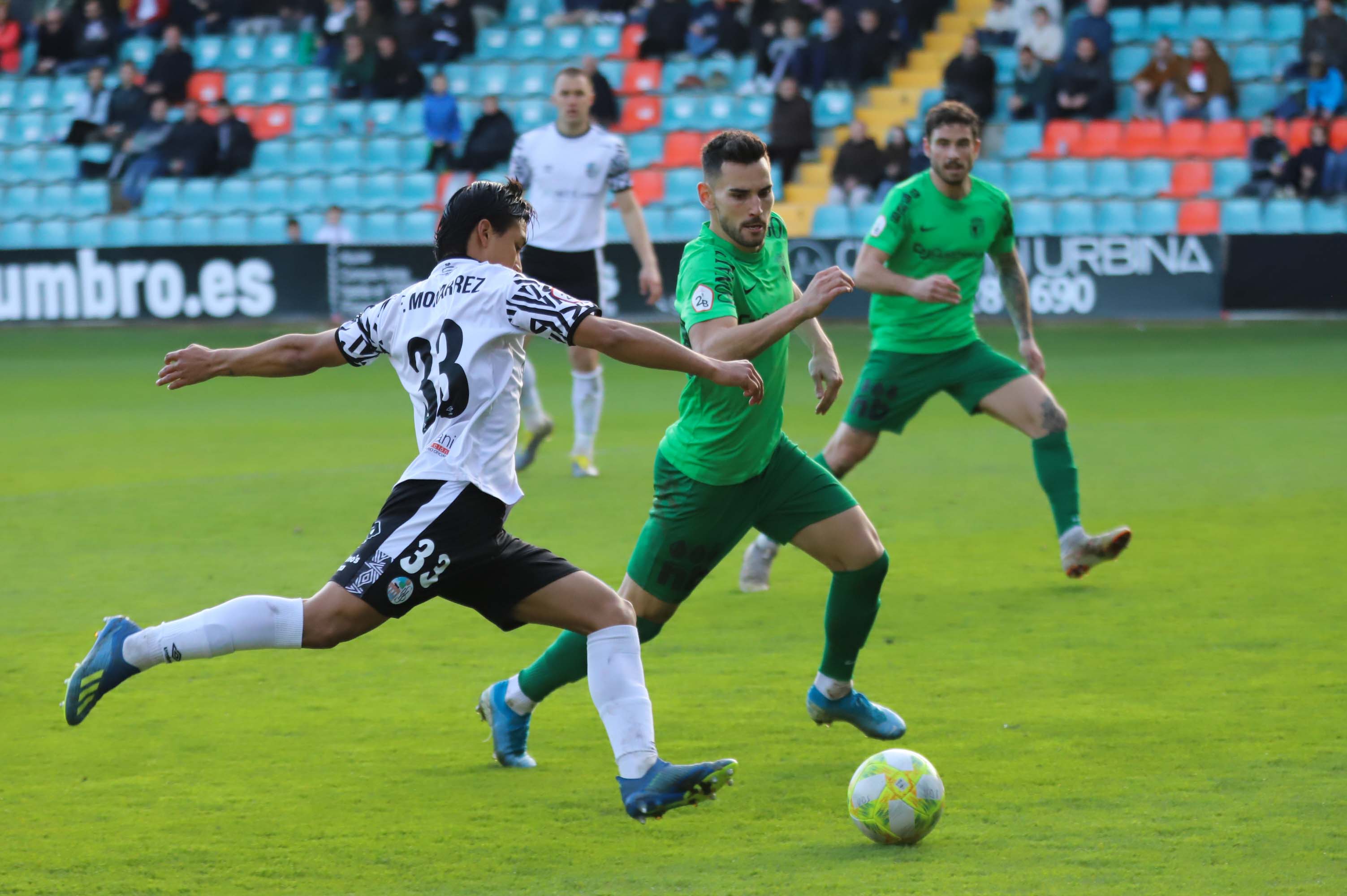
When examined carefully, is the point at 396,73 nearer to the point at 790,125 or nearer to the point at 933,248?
the point at 790,125

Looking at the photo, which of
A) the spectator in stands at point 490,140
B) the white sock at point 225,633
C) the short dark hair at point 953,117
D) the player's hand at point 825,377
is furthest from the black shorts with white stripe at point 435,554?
the spectator in stands at point 490,140

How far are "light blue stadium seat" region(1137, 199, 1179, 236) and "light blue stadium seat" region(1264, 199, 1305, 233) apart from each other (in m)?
1.06

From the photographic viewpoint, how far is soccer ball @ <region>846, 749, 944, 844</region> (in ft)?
14.0

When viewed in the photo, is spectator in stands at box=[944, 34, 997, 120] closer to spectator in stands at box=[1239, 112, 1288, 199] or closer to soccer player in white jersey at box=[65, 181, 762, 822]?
spectator in stands at box=[1239, 112, 1288, 199]

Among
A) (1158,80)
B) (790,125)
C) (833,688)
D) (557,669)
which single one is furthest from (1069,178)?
(557,669)

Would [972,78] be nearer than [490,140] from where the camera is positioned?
Yes

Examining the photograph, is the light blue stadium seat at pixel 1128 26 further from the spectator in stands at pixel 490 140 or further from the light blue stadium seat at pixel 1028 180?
the spectator in stands at pixel 490 140

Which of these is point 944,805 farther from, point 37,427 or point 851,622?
point 37,427

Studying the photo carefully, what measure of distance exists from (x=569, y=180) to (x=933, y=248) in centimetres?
363

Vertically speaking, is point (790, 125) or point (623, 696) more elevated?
point (790, 125)

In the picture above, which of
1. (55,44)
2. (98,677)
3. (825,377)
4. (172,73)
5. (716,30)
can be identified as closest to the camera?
(98,677)

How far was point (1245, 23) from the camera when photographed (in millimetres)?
22000

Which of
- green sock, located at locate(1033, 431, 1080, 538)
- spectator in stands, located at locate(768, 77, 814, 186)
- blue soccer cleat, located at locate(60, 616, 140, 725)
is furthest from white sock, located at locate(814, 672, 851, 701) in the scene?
spectator in stands, located at locate(768, 77, 814, 186)

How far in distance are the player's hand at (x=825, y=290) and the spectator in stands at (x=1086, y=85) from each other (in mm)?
17585
